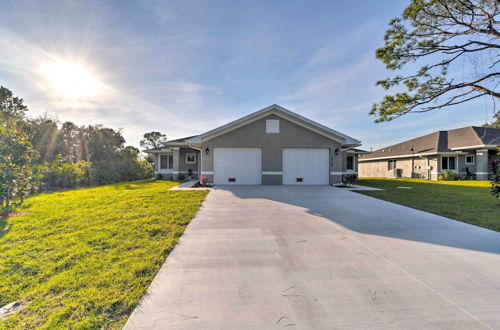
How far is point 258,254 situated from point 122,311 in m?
1.78

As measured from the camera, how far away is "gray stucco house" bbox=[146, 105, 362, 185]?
11312mm

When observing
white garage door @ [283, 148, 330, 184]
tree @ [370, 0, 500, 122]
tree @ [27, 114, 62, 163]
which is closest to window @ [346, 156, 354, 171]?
white garage door @ [283, 148, 330, 184]

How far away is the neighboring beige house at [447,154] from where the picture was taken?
1720 centimetres

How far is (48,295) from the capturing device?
2.07 metres

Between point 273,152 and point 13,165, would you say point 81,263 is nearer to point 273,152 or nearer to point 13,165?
point 13,165

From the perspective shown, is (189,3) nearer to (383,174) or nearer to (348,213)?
(348,213)

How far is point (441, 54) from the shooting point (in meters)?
5.81

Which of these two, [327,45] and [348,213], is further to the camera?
[327,45]

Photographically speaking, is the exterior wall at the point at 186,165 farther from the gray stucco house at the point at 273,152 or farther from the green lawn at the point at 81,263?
the green lawn at the point at 81,263

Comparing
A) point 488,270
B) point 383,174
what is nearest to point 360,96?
point 488,270

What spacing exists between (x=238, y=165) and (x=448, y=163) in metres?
21.7

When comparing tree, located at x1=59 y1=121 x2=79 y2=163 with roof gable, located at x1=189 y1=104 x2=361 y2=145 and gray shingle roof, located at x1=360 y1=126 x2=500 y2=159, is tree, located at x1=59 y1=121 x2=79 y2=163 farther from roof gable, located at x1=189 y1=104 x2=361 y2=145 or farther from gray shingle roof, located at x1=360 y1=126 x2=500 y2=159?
gray shingle roof, located at x1=360 y1=126 x2=500 y2=159

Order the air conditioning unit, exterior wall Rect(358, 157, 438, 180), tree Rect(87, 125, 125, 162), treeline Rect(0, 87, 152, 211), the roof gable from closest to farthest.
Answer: treeline Rect(0, 87, 152, 211) < the roof gable < exterior wall Rect(358, 157, 438, 180) < the air conditioning unit < tree Rect(87, 125, 125, 162)

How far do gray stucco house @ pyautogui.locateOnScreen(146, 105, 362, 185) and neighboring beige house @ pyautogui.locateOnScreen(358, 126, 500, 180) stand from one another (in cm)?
1363
